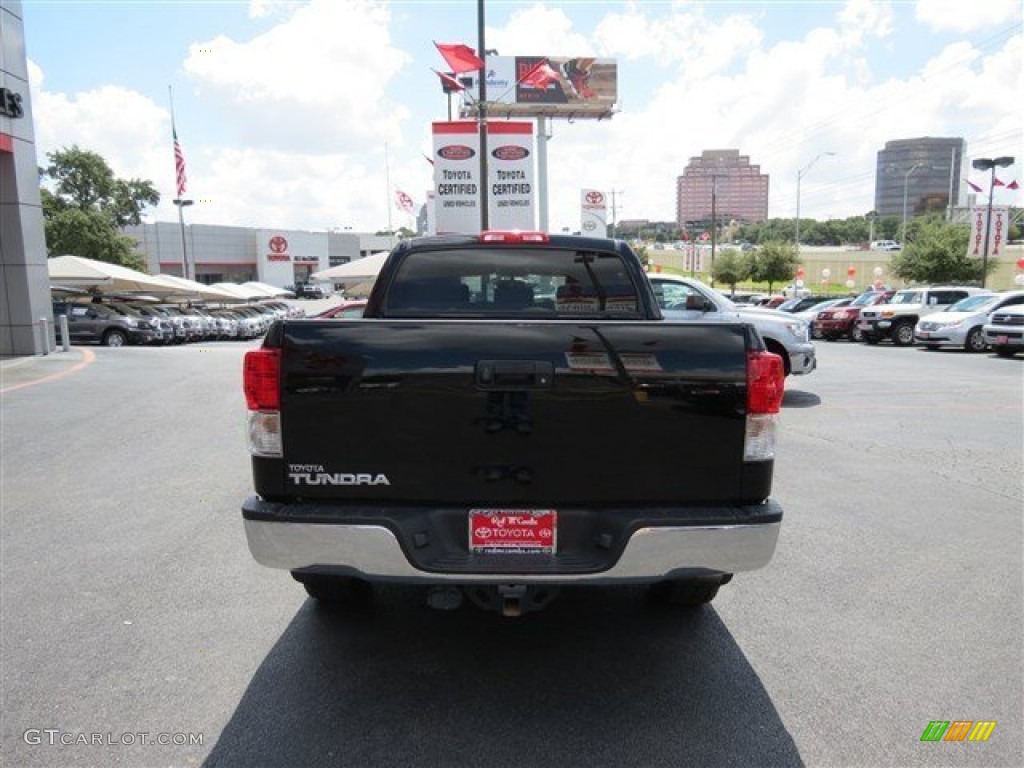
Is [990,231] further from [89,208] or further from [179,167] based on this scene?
[89,208]

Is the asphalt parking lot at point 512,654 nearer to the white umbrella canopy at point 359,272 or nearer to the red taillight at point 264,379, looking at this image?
the red taillight at point 264,379

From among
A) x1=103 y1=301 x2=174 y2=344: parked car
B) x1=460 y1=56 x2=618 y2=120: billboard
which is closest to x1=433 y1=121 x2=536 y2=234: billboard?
x1=103 y1=301 x2=174 y2=344: parked car

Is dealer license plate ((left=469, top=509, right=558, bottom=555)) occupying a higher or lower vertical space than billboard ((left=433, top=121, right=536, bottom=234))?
lower

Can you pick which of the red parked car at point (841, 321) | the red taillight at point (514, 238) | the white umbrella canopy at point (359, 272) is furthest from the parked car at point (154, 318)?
the red taillight at point (514, 238)

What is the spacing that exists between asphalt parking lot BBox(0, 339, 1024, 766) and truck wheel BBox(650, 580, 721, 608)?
0.11m

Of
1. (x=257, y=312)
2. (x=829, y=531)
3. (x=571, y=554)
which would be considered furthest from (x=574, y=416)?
(x=257, y=312)

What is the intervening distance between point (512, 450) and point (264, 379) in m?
1.02

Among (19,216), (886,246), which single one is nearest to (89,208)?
(19,216)

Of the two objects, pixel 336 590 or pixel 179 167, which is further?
pixel 179 167

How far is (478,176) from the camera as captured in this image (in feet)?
63.8

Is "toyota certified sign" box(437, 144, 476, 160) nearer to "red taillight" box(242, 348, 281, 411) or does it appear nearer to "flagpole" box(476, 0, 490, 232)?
"flagpole" box(476, 0, 490, 232)

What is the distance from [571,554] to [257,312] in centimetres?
3897

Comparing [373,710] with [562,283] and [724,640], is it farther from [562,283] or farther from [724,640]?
[562,283]

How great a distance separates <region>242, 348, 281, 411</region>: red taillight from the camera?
300cm
